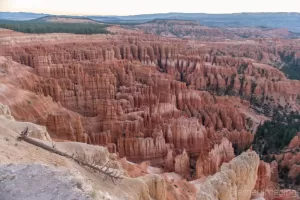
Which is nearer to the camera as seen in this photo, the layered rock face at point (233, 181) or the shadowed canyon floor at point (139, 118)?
the shadowed canyon floor at point (139, 118)

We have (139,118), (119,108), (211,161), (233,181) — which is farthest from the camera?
(119,108)

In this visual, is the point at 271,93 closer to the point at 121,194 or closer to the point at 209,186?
the point at 209,186

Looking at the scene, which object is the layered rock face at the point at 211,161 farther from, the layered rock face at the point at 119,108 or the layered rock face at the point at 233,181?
the layered rock face at the point at 233,181

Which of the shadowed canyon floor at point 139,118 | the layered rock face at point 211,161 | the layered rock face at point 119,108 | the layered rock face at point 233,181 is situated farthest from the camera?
the layered rock face at point 119,108

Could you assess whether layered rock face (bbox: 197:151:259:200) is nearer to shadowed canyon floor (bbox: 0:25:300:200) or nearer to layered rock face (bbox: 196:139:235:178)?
shadowed canyon floor (bbox: 0:25:300:200)

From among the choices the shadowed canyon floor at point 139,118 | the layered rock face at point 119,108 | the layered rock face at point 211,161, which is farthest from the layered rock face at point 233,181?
the layered rock face at point 119,108

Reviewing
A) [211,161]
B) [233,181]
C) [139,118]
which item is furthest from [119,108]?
[233,181]

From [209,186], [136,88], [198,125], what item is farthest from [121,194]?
[136,88]

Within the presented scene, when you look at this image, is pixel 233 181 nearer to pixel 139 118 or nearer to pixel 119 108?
pixel 139 118
